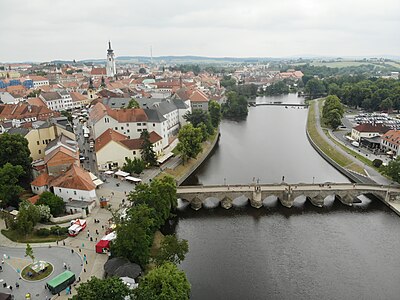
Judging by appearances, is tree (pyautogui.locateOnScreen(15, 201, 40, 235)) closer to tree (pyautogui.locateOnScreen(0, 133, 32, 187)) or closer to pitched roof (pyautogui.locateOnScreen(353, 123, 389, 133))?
tree (pyautogui.locateOnScreen(0, 133, 32, 187))

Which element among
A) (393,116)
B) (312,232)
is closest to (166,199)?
(312,232)

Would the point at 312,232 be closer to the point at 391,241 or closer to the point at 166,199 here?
the point at 391,241

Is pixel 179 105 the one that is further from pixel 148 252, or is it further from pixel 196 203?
pixel 148 252

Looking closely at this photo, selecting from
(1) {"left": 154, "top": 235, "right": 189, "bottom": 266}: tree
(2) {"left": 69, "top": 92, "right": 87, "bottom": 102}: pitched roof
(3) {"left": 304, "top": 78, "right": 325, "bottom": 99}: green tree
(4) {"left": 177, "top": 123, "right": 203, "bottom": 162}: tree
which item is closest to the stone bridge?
(4) {"left": 177, "top": 123, "right": 203, "bottom": 162}: tree

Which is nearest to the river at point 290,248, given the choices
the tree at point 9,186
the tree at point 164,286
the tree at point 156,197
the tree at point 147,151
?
the tree at point 156,197

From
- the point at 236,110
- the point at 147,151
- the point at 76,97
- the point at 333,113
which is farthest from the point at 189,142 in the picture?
the point at 76,97

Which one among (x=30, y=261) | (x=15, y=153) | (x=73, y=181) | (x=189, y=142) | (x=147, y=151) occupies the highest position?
(x=15, y=153)
